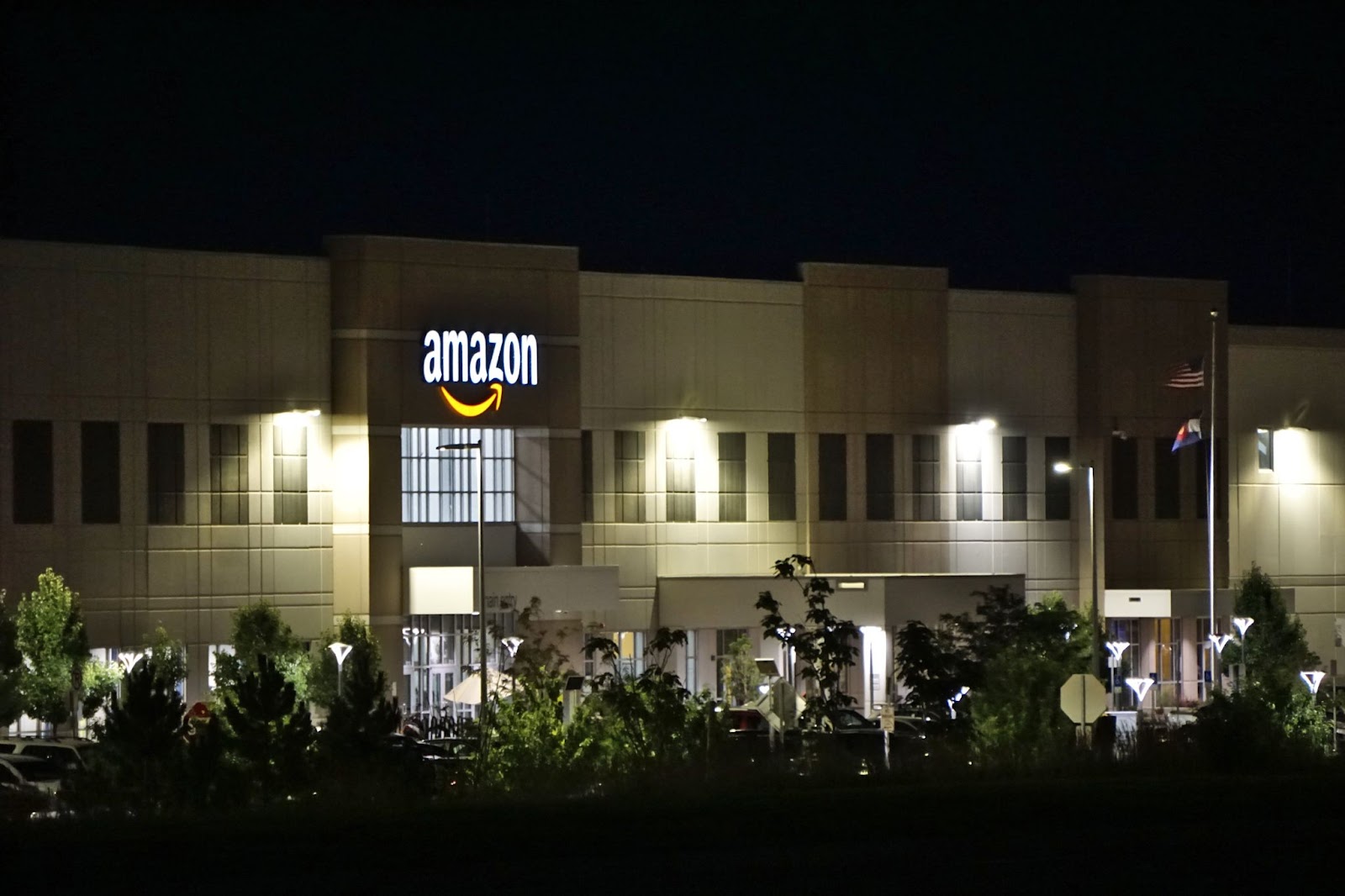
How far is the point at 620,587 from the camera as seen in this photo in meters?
58.3

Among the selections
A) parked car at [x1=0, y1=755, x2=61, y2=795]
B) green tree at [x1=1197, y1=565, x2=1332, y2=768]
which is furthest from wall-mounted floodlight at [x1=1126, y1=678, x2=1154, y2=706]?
parked car at [x1=0, y1=755, x2=61, y2=795]

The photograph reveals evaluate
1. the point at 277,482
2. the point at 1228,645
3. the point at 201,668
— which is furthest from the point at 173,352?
the point at 1228,645

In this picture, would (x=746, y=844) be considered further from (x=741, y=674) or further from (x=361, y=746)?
(x=741, y=674)

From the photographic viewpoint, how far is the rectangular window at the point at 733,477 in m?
59.6

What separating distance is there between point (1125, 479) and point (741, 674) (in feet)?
61.7

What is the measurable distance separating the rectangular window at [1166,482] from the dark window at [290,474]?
91.6 feet

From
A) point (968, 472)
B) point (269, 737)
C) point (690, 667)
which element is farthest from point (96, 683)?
point (968, 472)

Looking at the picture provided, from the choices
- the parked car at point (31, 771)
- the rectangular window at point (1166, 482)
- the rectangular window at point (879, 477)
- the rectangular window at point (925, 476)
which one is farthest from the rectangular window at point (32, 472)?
the rectangular window at point (1166, 482)

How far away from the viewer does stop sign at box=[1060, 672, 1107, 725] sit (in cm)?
3200

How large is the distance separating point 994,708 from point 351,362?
1051 inches

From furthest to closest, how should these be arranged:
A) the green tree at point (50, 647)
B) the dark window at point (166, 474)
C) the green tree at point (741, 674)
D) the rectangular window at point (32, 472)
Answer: the dark window at point (166, 474)
the rectangular window at point (32, 472)
the green tree at point (741, 674)
the green tree at point (50, 647)

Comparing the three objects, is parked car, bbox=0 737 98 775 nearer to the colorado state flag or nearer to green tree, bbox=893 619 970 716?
green tree, bbox=893 619 970 716

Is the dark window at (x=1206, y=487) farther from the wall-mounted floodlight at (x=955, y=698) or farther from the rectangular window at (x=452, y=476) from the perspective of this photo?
the wall-mounted floodlight at (x=955, y=698)

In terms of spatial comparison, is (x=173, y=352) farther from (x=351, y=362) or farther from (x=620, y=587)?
(x=620, y=587)
